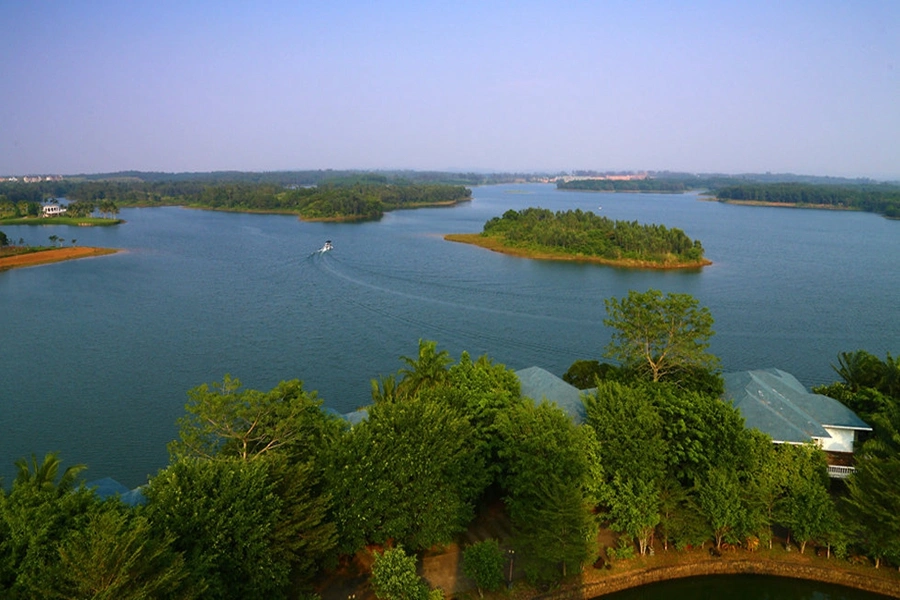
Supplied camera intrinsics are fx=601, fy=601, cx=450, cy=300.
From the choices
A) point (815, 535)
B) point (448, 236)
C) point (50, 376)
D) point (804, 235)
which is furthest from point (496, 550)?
point (804, 235)

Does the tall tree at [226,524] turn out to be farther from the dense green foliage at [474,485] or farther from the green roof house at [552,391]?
the green roof house at [552,391]

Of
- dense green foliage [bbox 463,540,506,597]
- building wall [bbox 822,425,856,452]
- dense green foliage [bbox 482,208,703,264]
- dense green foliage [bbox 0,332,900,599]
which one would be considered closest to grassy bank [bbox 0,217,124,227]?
dense green foliage [bbox 482,208,703,264]

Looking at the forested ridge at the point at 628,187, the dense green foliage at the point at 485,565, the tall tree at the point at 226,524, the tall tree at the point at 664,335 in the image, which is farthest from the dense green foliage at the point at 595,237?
the forested ridge at the point at 628,187

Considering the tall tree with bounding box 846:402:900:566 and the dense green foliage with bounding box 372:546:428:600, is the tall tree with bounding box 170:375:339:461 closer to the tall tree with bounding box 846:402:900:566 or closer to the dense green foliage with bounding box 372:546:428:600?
the dense green foliage with bounding box 372:546:428:600

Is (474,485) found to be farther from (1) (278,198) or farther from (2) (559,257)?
(1) (278,198)

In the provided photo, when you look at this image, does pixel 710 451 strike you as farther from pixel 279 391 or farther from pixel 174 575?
pixel 174 575
